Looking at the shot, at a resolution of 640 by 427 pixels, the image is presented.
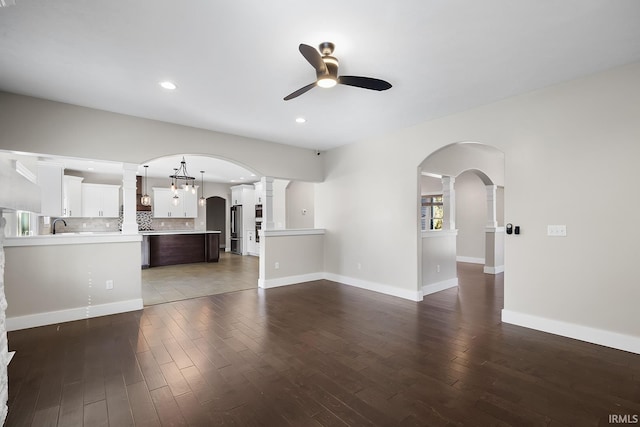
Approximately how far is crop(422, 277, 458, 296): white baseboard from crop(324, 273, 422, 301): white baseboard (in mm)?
327

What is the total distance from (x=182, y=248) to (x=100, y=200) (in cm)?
308

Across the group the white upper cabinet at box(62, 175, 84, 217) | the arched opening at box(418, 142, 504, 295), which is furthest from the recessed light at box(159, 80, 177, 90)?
the white upper cabinet at box(62, 175, 84, 217)

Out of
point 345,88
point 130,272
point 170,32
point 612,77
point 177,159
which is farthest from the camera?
point 177,159

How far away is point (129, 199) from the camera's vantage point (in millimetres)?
4391

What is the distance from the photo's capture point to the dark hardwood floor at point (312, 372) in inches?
80.4

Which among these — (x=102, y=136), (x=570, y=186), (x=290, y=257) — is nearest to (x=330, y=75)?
(x=570, y=186)

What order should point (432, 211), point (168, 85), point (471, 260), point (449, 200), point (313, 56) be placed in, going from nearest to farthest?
1. point (313, 56)
2. point (168, 85)
3. point (449, 200)
4. point (471, 260)
5. point (432, 211)

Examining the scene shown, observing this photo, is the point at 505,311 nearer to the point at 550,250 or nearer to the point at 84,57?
the point at 550,250

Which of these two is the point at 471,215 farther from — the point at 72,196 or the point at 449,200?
the point at 72,196

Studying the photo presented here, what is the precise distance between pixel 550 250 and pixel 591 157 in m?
1.07

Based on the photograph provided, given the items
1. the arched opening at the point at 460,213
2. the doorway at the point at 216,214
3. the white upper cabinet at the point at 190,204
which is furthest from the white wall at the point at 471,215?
the doorway at the point at 216,214

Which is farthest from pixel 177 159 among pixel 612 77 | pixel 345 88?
pixel 612 77

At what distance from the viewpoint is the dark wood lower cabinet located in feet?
27.4

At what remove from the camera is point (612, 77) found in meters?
3.10
